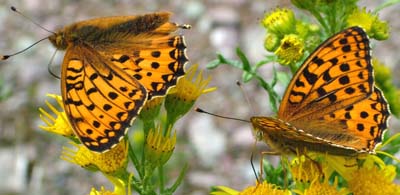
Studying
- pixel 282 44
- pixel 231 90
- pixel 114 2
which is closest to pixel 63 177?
pixel 231 90

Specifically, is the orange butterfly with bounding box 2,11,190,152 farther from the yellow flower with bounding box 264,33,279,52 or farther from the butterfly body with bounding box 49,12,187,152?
the yellow flower with bounding box 264,33,279,52

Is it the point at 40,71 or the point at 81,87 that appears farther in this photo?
the point at 40,71

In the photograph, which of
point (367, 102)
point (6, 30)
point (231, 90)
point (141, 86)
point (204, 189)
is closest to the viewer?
point (141, 86)

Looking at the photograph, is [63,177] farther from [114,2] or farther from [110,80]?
[110,80]

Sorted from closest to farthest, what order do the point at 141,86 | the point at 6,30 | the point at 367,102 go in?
1. the point at 141,86
2. the point at 367,102
3. the point at 6,30

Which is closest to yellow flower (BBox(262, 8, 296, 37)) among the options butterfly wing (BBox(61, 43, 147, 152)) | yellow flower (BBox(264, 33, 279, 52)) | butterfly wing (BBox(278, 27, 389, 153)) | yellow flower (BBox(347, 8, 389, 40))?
yellow flower (BBox(264, 33, 279, 52))

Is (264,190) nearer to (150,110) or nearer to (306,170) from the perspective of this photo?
(306,170)

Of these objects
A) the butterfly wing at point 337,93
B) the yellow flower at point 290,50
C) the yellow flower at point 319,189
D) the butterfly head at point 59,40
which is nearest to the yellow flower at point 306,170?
the yellow flower at point 319,189
